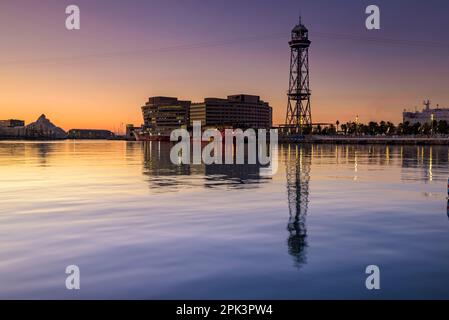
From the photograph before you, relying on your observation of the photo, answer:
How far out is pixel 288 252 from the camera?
1512 centimetres

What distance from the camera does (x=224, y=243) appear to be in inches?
649

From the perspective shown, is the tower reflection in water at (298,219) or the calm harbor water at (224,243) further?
the tower reflection in water at (298,219)

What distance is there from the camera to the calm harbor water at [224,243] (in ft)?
38.3

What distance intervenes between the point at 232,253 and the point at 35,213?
42.2ft

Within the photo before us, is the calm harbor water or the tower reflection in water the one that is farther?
the tower reflection in water

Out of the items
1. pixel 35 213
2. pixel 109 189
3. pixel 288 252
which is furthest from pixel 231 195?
pixel 288 252

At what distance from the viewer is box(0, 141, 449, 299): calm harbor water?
11.7m

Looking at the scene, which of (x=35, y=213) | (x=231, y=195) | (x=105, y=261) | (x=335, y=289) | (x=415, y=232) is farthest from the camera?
(x=231, y=195)

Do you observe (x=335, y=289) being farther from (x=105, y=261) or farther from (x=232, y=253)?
(x=105, y=261)

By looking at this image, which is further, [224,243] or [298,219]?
[298,219]
